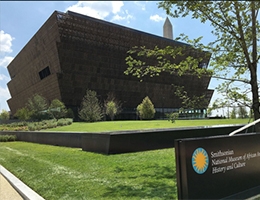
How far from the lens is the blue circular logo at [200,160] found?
402 centimetres

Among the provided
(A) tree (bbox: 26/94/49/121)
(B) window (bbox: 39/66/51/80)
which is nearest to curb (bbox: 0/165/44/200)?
(A) tree (bbox: 26/94/49/121)

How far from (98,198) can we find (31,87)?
74.2 meters

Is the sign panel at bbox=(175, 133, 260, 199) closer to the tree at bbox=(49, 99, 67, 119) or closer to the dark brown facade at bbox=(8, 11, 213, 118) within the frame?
the dark brown facade at bbox=(8, 11, 213, 118)

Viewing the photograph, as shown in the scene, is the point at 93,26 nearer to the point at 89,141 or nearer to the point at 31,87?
the point at 31,87

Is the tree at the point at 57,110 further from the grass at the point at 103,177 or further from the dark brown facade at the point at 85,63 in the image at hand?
the grass at the point at 103,177

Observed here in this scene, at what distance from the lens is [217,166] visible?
4355mm

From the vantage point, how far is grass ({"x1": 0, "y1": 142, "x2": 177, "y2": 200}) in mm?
5266

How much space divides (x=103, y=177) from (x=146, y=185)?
152 cm

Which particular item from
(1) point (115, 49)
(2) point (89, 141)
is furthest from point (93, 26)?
(2) point (89, 141)

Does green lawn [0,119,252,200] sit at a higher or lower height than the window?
lower

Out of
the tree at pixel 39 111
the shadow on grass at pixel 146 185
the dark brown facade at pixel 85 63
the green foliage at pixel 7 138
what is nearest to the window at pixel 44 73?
the dark brown facade at pixel 85 63

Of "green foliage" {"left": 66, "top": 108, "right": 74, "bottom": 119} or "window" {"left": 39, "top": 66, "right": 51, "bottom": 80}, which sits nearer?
"green foliage" {"left": 66, "top": 108, "right": 74, "bottom": 119}

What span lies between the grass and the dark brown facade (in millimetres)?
42661

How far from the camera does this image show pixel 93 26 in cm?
5900
